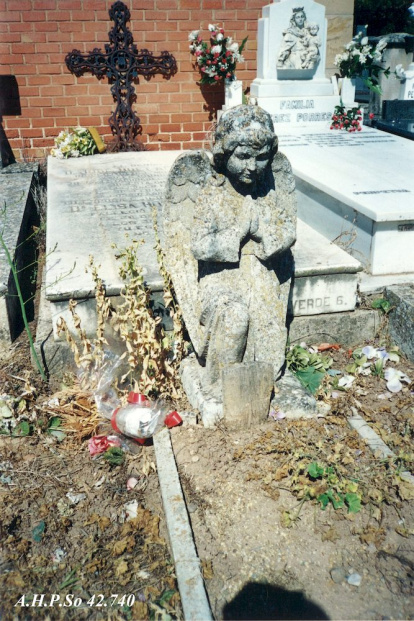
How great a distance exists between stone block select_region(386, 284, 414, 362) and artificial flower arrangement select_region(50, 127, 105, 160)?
494 cm

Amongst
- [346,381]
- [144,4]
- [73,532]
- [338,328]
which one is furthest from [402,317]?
[144,4]

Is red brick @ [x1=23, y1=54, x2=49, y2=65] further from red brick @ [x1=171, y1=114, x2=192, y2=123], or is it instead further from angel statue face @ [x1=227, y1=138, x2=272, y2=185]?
angel statue face @ [x1=227, y1=138, x2=272, y2=185]

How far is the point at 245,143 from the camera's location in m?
2.65

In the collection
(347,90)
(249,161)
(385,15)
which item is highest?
(385,15)

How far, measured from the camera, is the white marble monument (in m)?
7.12

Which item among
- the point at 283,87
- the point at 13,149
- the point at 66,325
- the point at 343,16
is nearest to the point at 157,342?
the point at 66,325

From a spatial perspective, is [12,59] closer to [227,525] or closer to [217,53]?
[217,53]

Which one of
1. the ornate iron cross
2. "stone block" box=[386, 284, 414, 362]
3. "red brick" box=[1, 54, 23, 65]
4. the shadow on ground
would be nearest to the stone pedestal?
the ornate iron cross

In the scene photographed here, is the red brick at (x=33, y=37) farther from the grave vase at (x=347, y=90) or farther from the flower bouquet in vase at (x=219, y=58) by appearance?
the grave vase at (x=347, y=90)

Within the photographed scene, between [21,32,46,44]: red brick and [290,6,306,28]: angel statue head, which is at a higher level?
[290,6,306,28]: angel statue head

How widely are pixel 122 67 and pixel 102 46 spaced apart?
0.37m

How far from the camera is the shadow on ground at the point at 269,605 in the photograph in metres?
2.11

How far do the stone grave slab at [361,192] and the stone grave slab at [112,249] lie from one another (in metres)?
0.28

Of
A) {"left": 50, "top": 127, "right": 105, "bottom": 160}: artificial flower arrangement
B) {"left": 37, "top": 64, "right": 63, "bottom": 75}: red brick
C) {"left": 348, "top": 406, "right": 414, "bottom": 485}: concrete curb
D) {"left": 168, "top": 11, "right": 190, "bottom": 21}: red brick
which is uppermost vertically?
{"left": 168, "top": 11, "right": 190, "bottom": 21}: red brick
